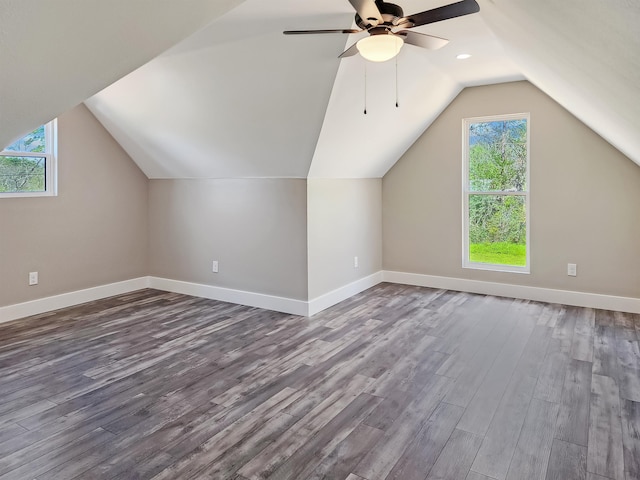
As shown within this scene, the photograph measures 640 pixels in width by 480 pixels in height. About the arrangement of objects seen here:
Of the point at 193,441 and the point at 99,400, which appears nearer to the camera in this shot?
the point at 193,441

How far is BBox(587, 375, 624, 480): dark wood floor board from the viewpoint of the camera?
2068mm

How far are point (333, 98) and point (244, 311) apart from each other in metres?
2.38

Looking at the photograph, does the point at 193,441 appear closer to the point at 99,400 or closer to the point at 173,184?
the point at 99,400

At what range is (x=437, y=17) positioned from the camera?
2443 millimetres

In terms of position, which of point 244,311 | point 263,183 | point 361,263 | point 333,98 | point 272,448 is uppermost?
point 333,98

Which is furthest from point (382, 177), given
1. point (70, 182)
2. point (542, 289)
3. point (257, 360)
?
point (70, 182)

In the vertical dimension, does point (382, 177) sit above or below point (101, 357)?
above

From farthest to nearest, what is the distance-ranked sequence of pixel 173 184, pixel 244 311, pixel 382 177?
1. pixel 382 177
2. pixel 173 184
3. pixel 244 311

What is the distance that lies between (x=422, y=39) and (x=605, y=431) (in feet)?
8.22

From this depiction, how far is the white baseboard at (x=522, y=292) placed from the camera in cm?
454

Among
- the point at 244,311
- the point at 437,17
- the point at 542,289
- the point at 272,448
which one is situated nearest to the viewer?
the point at 272,448

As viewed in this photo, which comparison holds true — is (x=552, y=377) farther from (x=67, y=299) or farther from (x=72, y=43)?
(x=67, y=299)

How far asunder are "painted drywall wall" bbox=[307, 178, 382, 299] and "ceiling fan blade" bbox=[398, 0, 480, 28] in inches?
83.1

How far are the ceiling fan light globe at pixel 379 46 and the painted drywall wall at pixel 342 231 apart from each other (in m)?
1.93
